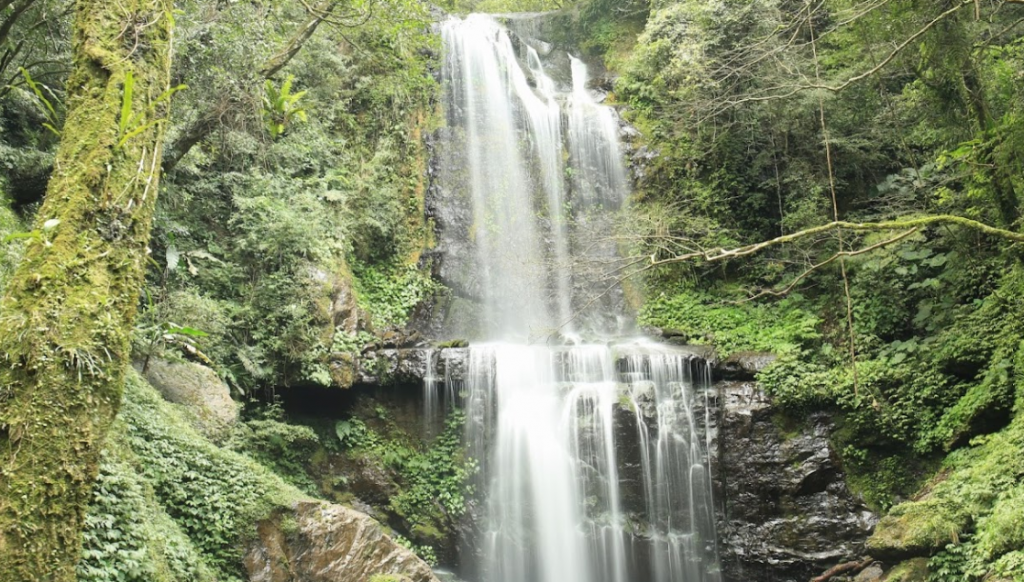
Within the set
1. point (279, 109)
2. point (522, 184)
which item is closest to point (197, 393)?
point (279, 109)

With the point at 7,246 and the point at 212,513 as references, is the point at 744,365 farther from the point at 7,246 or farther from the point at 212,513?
the point at 7,246

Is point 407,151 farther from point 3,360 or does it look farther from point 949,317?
point 3,360

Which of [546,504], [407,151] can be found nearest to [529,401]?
[546,504]

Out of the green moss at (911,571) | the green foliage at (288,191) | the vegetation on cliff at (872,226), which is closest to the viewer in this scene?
the green moss at (911,571)

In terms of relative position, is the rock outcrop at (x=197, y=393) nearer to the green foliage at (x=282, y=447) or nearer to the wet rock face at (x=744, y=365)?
the green foliage at (x=282, y=447)

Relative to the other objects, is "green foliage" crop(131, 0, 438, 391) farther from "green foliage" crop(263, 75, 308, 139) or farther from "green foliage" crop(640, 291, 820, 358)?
"green foliage" crop(640, 291, 820, 358)

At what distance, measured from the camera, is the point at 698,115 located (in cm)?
1362

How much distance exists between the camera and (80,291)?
2.88 meters

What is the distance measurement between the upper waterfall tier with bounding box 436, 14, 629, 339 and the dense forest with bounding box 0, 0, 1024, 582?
73 centimetres

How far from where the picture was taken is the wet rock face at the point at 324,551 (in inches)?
247

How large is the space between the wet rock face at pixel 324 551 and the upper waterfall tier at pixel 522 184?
6.44 metres

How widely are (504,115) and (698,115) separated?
16.6 feet

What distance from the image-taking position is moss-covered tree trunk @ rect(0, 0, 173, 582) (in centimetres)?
257

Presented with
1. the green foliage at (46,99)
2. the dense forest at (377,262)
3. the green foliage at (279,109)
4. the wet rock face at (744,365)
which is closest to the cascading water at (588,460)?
the wet rock face at (744,365)
